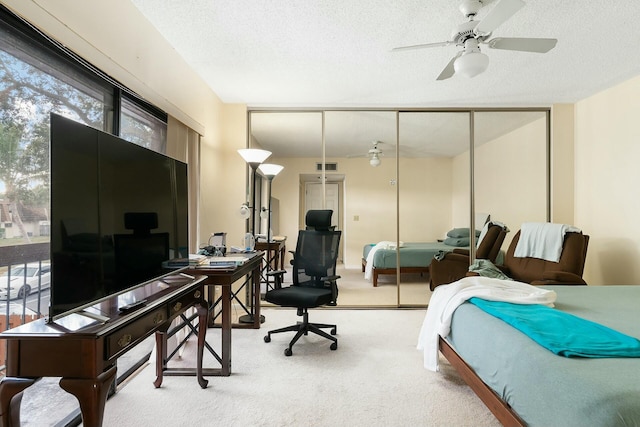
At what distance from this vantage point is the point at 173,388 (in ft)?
6.88

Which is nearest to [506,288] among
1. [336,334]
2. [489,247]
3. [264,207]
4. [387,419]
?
[387,419]

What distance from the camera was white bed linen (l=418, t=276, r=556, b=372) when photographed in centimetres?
199

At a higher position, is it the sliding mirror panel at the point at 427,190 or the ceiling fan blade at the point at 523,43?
the ceiling fan blade at the point at 523,43

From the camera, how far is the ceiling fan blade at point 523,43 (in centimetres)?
197

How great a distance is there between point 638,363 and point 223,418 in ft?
6.58

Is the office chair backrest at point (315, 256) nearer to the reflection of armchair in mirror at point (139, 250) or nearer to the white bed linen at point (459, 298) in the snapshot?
the white bed linen at point (459, 298)

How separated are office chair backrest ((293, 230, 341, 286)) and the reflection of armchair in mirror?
149 centimetres

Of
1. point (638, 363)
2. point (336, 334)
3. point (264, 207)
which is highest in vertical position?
point (264, 207)

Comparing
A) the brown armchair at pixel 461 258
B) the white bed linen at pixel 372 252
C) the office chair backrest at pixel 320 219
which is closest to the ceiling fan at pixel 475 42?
the office chair backrest at pixel 320 219

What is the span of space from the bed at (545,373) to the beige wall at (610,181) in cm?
155

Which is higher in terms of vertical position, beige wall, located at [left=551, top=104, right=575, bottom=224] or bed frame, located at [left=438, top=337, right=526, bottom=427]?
beige wall, located at [left=551, top=104, right=575, bottom=224]

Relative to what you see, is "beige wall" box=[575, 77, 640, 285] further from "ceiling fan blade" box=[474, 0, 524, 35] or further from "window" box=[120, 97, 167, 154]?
"window" box=[120, 97, 167, 154]

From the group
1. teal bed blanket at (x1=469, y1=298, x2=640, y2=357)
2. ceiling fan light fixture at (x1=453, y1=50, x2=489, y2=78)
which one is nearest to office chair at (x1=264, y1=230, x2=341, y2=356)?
teal bed blanket at (x1=469, y1=298, x2=640, y2=357)

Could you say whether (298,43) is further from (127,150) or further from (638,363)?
(638,363)
